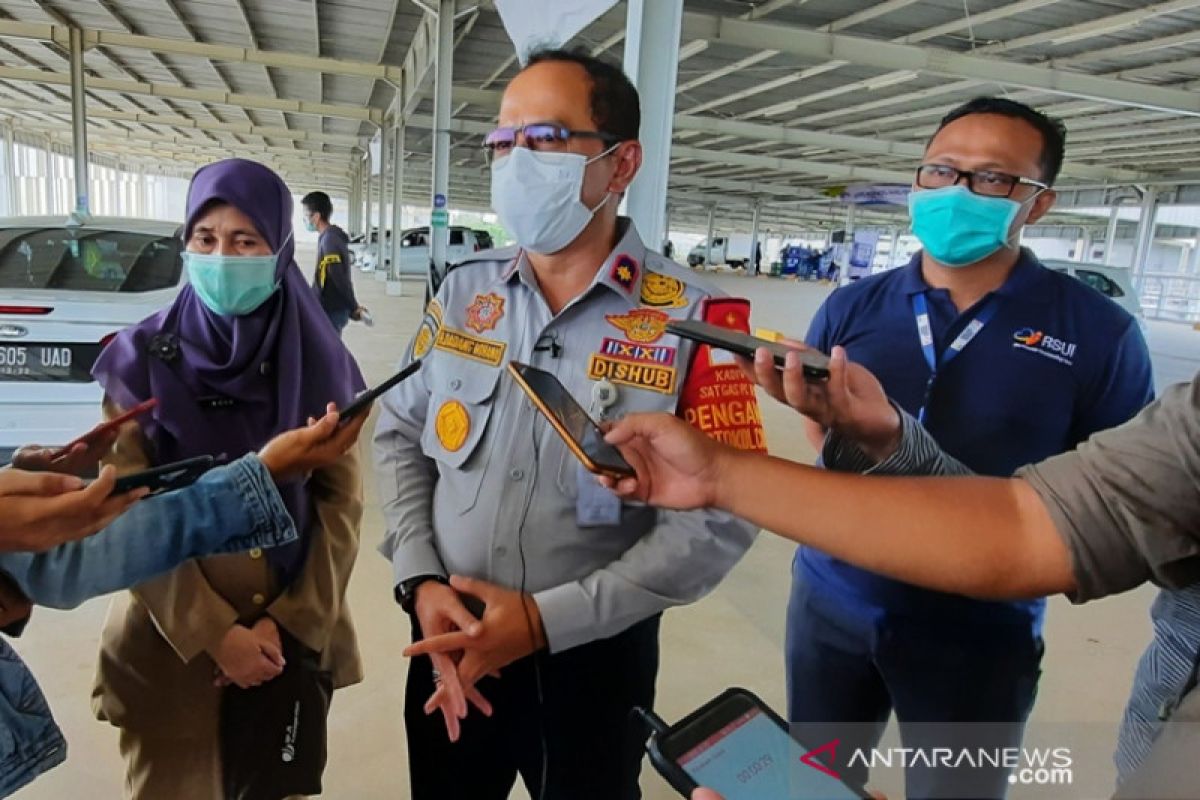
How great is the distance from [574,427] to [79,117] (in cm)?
1425

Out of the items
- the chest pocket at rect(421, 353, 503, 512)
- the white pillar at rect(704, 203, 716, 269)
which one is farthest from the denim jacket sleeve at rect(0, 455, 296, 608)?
the white pillar at rect(704, 203, 716, 269)

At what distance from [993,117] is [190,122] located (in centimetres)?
2382

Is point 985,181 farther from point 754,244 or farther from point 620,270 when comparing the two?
point 754,244

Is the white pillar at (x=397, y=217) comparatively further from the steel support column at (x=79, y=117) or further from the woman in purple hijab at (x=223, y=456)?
the woman in purple hijab at (x=223, y=456)

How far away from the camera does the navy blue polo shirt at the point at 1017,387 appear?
1299mm

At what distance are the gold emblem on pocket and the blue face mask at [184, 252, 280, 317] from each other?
58cm

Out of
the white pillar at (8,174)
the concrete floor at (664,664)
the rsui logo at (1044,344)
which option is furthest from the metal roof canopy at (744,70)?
the rsui logo at (1044,344)

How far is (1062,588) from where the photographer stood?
70cm

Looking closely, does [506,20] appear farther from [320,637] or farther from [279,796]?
[279,796]

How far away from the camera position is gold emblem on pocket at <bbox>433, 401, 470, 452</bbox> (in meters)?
1.22

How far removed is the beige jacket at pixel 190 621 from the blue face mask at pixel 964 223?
130 cm

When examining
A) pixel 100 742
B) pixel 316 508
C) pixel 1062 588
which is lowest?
pixel 100 742

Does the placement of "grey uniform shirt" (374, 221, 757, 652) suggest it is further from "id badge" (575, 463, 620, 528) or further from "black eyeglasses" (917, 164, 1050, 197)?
"black eyeglasses" (917, 164, 1050, 197)

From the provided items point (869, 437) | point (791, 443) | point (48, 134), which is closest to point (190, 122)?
point (48, 134)
